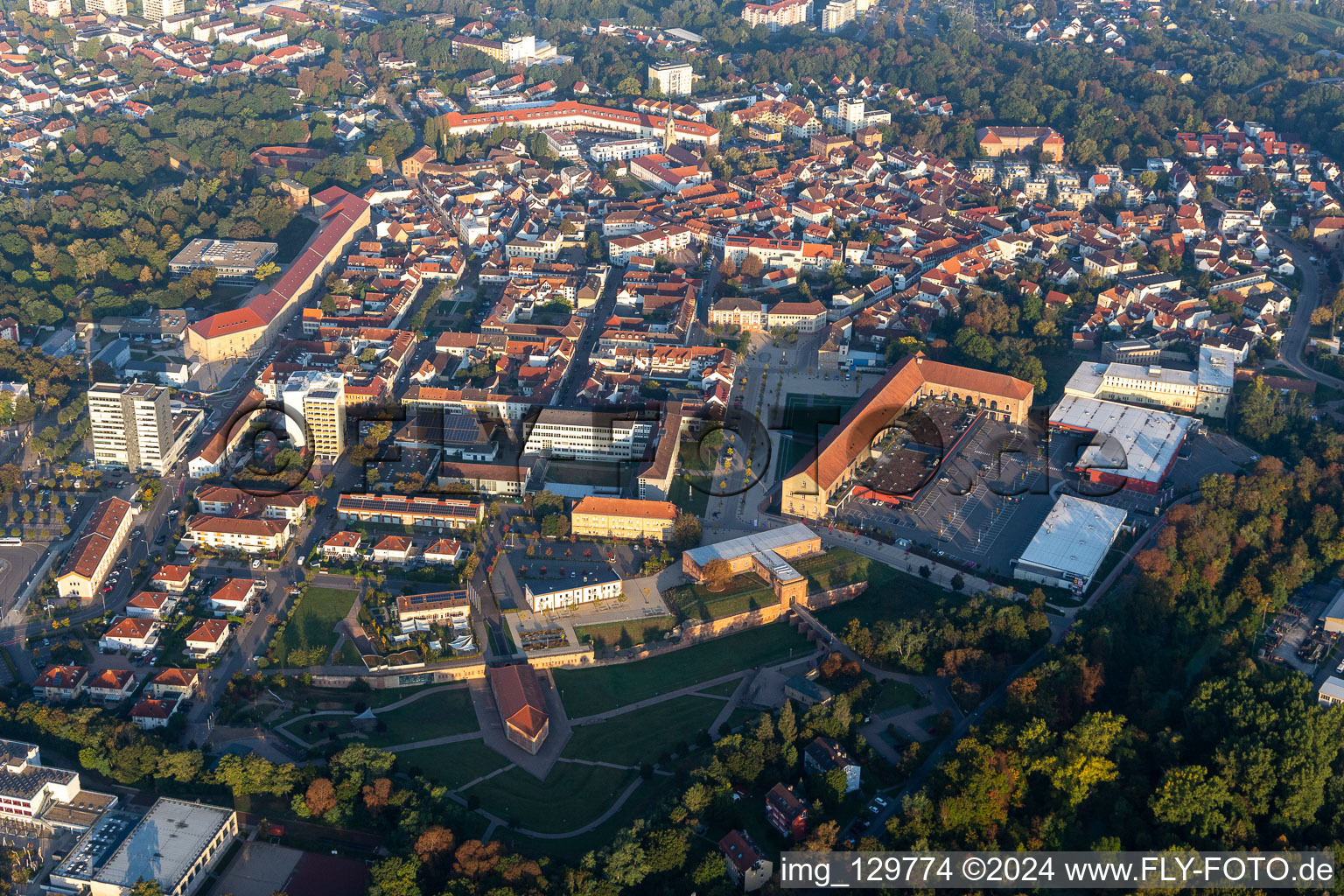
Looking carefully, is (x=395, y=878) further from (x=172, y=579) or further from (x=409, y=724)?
(x=172, y=579)

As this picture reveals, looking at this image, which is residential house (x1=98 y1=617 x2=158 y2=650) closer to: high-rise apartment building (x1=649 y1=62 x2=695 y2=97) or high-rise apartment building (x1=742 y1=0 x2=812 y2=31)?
high-rise apartment building (x1=649 y1=62 x2=695 y2=97)

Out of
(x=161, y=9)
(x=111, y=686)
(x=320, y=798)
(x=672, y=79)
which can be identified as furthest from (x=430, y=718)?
(x=161, y=9)

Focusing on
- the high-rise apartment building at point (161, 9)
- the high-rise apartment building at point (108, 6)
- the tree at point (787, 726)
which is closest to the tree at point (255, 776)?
the tree at point (787, 726)

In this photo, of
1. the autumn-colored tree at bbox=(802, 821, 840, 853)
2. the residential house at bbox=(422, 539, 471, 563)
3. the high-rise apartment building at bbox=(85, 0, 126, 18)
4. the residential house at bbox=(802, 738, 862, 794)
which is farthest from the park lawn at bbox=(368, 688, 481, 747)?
the high-rise apartment building at bbox=(85, 0, 126, 18)

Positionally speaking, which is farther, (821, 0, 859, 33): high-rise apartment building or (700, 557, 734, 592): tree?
(821, 0, 859, 33): high-rise apartment building

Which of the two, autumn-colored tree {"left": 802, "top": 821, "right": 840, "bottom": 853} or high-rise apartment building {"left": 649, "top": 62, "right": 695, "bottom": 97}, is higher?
high-rise apartment building {"left": 649, "top": 62, "right": 695, "bottom": 97}

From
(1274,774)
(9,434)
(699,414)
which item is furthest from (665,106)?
(1274,774)
